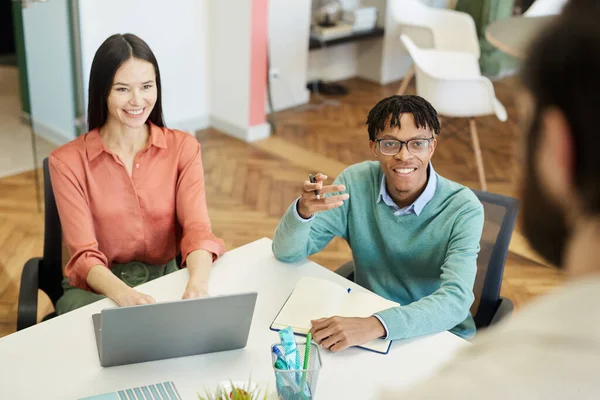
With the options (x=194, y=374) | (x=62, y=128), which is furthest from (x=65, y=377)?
(x=62, y=128)

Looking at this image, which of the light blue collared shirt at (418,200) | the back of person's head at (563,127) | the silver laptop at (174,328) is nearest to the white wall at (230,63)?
the light blue collared shirt at (418,200)

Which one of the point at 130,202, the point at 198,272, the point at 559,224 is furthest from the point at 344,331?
the point at 559,224

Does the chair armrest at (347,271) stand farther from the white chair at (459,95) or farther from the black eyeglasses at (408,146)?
the white chair at (459,95)

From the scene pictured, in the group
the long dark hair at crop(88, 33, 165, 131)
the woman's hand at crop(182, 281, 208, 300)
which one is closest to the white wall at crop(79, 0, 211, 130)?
the long dark hair at crop(88, 33, 165, 131)

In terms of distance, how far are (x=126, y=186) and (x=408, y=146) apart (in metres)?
0.90

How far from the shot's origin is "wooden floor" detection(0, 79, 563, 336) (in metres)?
3.65

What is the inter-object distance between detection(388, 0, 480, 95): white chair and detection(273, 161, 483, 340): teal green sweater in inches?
126

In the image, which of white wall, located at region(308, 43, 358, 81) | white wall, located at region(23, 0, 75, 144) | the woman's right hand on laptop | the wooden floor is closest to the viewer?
the woman's right hand on laptop

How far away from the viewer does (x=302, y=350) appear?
5.60 feet

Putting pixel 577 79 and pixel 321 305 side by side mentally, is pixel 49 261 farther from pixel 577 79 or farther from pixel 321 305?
pixel 577 79

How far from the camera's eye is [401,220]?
2232mm

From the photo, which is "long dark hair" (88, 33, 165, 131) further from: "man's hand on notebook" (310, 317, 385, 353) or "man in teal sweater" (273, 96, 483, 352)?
"man's hand on notebook" (310, 317, 385, 353)

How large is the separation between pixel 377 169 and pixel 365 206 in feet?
0.40

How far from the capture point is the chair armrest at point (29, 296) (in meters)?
2.11
